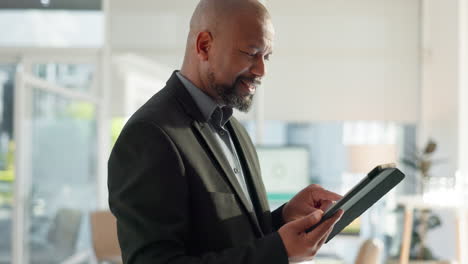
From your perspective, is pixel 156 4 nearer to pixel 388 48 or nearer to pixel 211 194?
pixel 388 48

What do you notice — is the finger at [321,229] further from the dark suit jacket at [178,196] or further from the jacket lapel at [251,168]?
the jacket lapel at [251,168]

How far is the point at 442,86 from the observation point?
6.55 metres

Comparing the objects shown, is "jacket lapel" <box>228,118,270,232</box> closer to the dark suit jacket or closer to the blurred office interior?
the dark suit jacket

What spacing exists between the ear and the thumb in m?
0.41

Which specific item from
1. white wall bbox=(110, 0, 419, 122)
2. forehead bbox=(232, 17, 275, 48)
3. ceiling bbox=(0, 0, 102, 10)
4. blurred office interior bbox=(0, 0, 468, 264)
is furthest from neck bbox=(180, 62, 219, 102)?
white wall bbox=(110, 0, 419, 122)

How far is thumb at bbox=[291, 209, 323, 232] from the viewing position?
1157mm

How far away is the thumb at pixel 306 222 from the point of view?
116 centimetres

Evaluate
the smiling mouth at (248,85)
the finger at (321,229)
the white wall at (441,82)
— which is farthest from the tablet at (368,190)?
the white wall at (441,82)

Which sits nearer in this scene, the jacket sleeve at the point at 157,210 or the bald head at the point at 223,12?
the jacket sleeve at the point at 157,210

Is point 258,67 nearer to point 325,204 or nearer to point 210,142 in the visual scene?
point 210,142

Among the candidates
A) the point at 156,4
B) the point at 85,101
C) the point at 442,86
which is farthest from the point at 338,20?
the point at 85,101

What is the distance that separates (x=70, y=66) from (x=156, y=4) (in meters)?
1.21

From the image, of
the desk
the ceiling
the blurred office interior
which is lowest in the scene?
the desk

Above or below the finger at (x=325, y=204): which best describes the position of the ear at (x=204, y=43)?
above
